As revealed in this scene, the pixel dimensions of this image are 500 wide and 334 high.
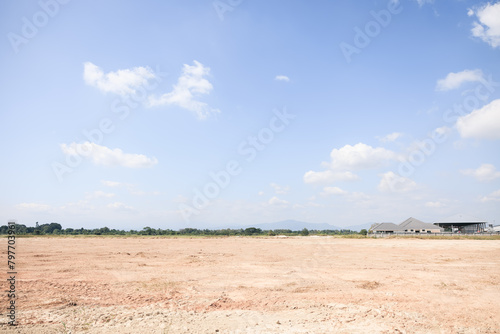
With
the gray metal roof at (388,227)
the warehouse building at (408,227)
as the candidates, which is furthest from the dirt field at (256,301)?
the gray metal roof at (388,227)

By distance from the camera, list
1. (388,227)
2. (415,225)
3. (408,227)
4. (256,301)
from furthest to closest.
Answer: (388,227) < (408,227) < (415,225) < (256,301)

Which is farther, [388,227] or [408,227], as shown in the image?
[388,227]

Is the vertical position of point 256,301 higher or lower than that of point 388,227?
higher

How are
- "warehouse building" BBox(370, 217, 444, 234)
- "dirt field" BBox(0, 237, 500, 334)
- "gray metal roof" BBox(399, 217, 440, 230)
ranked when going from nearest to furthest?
"dirt field" BBox(0, 237, 500, 334) → "warehouse building" BBox(370, 217, 444, 234) → "gray metal roof" BBox(399, 217, 440, 230)

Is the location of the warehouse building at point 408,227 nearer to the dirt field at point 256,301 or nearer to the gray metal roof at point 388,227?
the gray metal roof at point 388,227

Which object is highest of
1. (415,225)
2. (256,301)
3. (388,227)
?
(256,301)

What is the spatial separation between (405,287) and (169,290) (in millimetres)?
9718

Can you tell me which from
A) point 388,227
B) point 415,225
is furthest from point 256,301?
point 415,225

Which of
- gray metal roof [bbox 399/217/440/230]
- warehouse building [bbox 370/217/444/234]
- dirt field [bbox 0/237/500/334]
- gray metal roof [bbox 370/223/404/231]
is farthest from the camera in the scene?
gray metal roof [bbox 370/223/404/231]

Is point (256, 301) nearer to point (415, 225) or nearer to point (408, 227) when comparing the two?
point (408, 227)

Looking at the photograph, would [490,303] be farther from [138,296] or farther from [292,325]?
[138,296]

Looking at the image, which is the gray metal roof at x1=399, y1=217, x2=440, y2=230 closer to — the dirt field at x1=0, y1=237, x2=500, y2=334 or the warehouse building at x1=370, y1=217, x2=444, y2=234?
the warehouse building at x1=370, y1=217, x2=444, y2=234

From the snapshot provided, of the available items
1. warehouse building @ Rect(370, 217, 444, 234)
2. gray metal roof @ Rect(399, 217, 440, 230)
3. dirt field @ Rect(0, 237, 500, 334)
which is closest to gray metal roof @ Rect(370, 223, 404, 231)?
warehouse building @ Rect(370, 217, 444, 234)

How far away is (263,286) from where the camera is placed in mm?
12086
